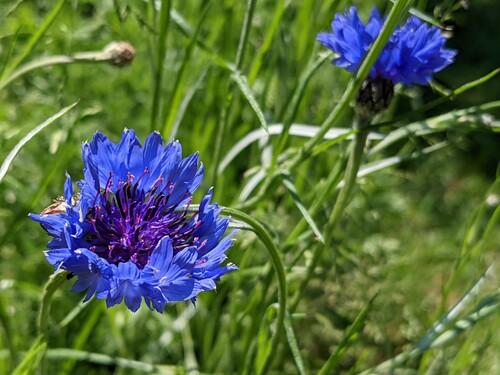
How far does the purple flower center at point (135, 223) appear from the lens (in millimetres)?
679

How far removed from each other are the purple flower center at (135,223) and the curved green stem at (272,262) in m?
0.05

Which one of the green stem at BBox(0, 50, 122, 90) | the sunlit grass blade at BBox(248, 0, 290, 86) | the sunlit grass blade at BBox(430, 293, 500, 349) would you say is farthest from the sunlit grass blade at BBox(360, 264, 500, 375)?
the green stem at BBox(0, 50, 122, 90)

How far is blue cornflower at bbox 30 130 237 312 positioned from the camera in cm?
63

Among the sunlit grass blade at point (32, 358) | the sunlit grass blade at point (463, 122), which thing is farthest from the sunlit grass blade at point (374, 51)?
the sunlit grass blade at point (32, 358)

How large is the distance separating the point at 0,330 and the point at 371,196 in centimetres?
77

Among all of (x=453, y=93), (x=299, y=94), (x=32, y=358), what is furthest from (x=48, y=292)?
(x=453, y=93)

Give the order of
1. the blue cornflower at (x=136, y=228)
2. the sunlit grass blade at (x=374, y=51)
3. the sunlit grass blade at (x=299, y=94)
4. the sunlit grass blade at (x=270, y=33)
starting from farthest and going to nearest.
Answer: the sunlit grass blade at (x=270, y=33) < the sunlit grass blade at (x=299, y=94) < the sunlit grass blade at (x=374, y=51) < the blue cornflower at (x=136, y=228)

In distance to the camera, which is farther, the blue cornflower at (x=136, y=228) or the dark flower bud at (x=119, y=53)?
the dark flower bud at (x=119, y=53)

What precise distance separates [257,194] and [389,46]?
0.31m

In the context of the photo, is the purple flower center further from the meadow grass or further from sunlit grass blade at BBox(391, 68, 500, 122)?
sunlit grass blade at BBox(391, 68, 500, 122)

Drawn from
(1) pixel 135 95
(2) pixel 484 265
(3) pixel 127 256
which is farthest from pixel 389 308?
(3) pixel 127 256

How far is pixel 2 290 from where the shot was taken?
108cm

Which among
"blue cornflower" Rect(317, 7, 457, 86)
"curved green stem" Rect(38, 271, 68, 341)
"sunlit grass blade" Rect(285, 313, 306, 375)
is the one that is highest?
"blue cornflower" Rect(317, 7, 457, 86)

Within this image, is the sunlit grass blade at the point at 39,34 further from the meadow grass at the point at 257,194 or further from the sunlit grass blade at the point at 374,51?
the sunlit grass blade at the point at 374,51
